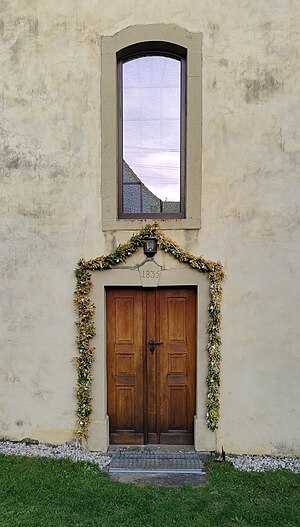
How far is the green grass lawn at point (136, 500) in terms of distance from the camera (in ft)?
12.2

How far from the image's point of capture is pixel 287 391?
5121 mm

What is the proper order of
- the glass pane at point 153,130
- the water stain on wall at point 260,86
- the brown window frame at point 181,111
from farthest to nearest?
the glass pane at point 153,130 → the brown window frame at point 181,111 → the water stain on wall at point 260,86

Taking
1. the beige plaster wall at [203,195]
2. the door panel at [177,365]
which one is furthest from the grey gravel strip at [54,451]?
the door panel at [177,365]

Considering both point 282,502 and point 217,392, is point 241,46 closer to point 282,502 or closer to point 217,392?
point 217,392

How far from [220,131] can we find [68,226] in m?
2.23

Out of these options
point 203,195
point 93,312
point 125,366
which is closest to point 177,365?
point 125,366

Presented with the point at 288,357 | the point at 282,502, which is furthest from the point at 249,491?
the point at 288,357

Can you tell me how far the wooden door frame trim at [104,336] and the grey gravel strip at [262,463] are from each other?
33 centimetres

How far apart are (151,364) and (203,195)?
7.40ft

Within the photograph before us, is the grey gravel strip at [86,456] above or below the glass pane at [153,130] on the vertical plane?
below

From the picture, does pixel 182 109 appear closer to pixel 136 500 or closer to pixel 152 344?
pixel 152 344

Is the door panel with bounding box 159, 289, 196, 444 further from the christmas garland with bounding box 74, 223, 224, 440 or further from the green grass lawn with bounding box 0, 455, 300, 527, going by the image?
the green grass lawn with bounding box 0, 455, 300, 527

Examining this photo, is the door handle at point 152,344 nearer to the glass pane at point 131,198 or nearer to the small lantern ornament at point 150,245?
the small lantern ornament at point 150,245

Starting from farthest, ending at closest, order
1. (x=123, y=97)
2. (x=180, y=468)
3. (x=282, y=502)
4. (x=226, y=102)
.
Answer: (x=123, y=97), (x=226, y=102), (x=180, y=468), (x=282, y=502)
